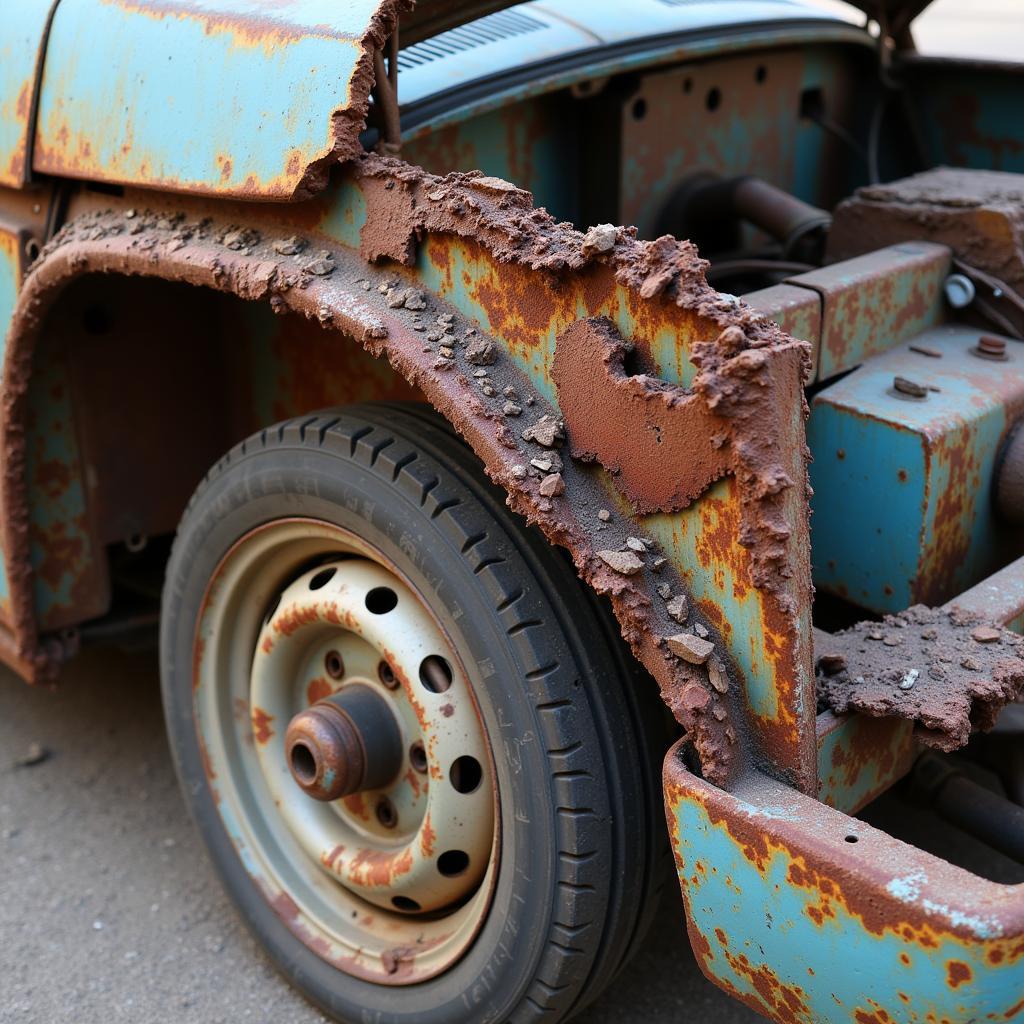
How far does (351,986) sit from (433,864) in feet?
1.00

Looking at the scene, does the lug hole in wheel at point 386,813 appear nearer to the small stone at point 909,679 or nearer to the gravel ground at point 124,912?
the gravel ground at point 124,912

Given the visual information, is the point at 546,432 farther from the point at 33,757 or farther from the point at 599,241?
the point at 33,757

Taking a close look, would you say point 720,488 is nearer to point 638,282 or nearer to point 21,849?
point 638,282

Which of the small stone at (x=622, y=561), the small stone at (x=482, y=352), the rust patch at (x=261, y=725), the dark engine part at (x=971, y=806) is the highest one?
the small stone at (x=482, y=352)

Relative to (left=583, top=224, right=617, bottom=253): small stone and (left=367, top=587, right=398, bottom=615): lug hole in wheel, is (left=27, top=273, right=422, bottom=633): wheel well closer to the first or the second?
(left=367, top=587, right=398, bottom=615): lug hole in wheel

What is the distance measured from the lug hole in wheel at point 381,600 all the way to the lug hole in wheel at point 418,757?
212 mm

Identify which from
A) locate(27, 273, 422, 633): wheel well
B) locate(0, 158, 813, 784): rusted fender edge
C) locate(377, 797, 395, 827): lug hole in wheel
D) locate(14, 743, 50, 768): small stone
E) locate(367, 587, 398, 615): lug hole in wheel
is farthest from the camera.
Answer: locate(14, 743, 50, 768): small stone

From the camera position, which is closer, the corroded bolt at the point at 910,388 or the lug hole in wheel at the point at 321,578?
the corroded bolt at the point at 910,388

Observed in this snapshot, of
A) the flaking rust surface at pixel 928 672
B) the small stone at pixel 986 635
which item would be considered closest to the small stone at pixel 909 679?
the flaking rust surface at pixel 928 672

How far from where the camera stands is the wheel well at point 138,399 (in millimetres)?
2338

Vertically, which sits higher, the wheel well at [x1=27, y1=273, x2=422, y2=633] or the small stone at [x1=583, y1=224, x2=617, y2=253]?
the small stone at [x1=583, y1=224, x2=617, y2=253]

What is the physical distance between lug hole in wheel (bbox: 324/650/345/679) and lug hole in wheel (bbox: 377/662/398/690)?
0.12 metres

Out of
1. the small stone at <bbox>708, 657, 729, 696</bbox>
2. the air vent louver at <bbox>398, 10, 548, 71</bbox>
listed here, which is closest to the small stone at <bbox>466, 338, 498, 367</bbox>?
the small stone at <bbox>708, 657, 729, 696</bbox>

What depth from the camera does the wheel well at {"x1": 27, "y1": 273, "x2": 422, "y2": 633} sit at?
234 cm
